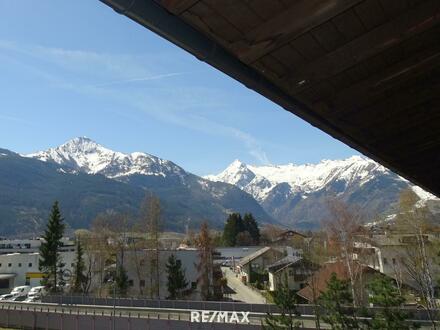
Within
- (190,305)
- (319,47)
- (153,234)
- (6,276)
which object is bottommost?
(190,305)

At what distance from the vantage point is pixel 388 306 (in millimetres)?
22547

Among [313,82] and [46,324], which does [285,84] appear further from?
[46,324]

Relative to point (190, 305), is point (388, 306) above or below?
above

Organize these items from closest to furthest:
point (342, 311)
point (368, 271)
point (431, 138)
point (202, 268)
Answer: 1. point (431, 138)
2. point (342, 311)
3. point (368, 271)
4. point (202, 268)

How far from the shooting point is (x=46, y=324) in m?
43.1

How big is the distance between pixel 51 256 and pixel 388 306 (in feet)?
199

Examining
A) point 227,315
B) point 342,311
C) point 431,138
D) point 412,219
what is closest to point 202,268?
point 227,315

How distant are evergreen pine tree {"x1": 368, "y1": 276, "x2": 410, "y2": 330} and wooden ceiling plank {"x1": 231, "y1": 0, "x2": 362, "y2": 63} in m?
22.3

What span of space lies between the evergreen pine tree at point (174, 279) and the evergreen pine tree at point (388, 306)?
121ft

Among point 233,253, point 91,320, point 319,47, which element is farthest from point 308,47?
point 233,253

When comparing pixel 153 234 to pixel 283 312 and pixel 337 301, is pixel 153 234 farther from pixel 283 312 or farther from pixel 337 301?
pixel 337 301

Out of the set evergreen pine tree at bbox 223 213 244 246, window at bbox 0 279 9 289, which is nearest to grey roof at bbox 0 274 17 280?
window at bbox 0 279 9 289

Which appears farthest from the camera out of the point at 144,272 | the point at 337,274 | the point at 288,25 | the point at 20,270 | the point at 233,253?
the point at 233,253

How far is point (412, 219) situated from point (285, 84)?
4318 centimetres
